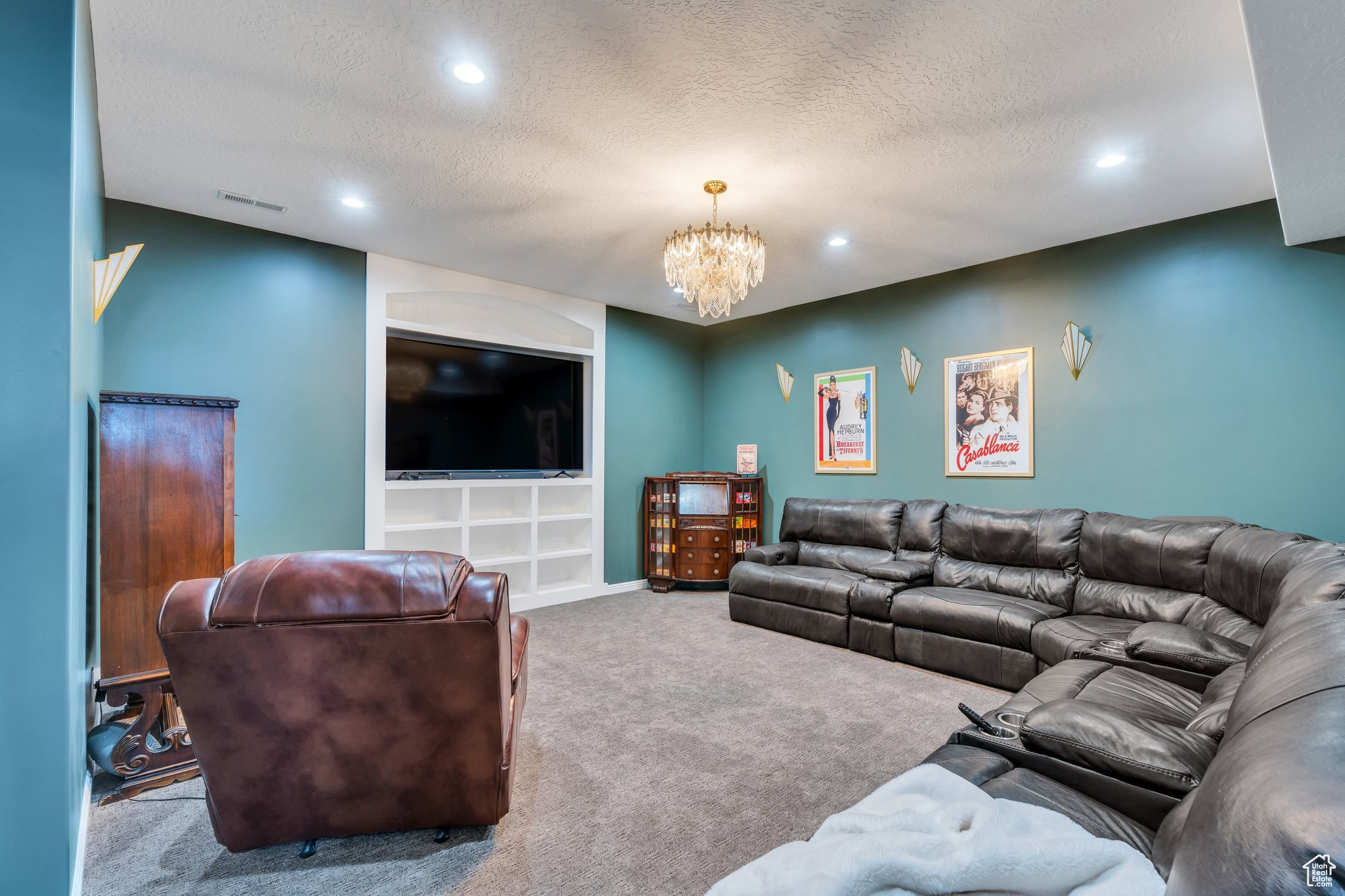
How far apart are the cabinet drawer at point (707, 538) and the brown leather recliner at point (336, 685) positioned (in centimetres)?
422

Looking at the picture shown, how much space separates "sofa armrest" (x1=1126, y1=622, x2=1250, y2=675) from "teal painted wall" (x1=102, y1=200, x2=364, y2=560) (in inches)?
176

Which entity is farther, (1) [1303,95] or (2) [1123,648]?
(2) [1123,648]

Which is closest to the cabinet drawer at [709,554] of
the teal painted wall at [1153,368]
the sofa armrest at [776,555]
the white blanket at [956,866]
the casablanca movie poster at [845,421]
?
the sofa armrest at [776,555]

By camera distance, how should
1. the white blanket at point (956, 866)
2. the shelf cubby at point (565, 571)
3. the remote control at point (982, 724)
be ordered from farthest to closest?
the shelf cubby at point (565, 571) < the remote control at point (982, 724) < the white blanket at point (956, 866)

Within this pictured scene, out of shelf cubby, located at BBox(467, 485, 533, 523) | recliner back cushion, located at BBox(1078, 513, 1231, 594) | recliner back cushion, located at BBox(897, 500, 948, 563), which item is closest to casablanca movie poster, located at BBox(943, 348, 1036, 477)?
recliner back cushion, located at BBox(897, 500, 948, 563)

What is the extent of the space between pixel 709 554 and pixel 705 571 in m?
0.17

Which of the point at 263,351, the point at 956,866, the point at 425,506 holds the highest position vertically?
the point at 263,351

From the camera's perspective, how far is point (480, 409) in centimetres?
524

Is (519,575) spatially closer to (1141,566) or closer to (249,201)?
(249,201)

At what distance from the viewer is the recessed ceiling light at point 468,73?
7.68 feet

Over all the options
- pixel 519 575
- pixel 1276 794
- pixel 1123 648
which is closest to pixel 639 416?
pixel 519 575

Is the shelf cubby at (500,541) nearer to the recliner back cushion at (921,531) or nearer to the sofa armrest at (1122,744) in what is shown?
the recliner back cushion at (921,531)

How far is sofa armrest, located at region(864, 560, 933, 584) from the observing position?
4.30 m

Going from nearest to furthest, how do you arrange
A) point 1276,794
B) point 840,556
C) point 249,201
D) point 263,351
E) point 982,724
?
point 1276,794
point 982,724
point 249,201
point 263,351
point 840,556
